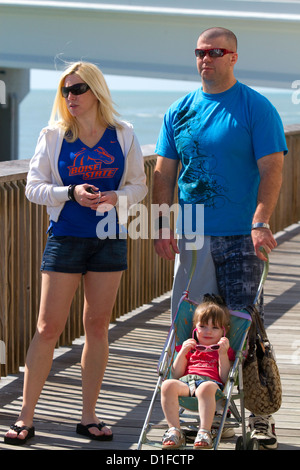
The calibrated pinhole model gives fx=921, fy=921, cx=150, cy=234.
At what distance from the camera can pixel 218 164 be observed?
4289mm

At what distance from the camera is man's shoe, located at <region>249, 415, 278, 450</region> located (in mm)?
4473

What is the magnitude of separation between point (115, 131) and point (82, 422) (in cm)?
147

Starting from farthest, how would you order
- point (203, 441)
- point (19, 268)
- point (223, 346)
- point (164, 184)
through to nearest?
point (19, 268) → point (164, 184) → point (223, 346) → point (203, 441)

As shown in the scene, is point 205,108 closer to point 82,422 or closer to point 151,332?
point 82,422

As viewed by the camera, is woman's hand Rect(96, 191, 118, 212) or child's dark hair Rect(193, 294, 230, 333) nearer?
child's dark hair Rect(193, 294, 230, 333)

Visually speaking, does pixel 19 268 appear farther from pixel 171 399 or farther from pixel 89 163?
pixel 171 399

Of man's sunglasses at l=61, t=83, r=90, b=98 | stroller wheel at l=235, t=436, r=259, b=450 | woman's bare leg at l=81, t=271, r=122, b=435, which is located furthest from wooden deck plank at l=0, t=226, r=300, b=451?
man's sunglasses at l=61, t=83, r=90, b=98

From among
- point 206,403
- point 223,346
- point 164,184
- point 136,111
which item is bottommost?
point 206,403

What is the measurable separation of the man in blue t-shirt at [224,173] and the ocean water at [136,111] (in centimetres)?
4935

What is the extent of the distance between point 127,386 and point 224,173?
5.97ft

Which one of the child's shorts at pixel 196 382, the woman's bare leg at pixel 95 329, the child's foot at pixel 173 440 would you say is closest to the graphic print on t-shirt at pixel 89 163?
the woman's bare leg at pixel 95 329

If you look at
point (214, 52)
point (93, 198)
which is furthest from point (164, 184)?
point (214, 52)

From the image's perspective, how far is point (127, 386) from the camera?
5578mm

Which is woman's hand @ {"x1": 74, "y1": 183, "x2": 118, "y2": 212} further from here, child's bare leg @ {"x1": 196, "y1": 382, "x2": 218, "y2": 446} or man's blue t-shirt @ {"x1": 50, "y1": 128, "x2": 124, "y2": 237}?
child's bare leg @ {"x1": 196, "y1": 382, "x2": 218, "y2": 446}
